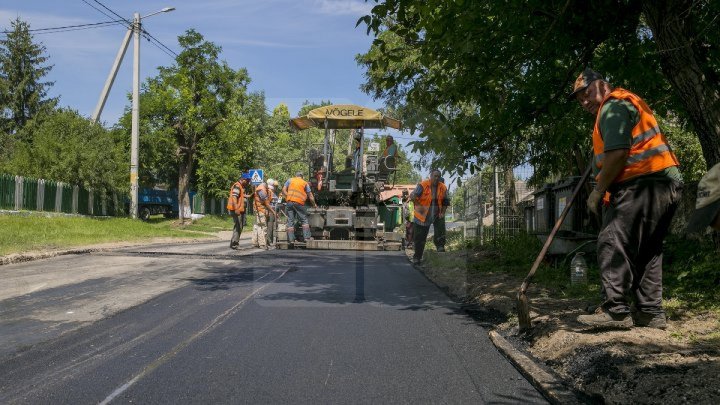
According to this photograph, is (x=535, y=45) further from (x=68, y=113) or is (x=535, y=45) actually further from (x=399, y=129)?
(x=68, y=113)

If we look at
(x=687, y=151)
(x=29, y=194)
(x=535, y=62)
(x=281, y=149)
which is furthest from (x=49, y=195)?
(x=281, y=149)

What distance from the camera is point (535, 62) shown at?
8.32 m

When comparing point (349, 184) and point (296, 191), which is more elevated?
point (349, 184)

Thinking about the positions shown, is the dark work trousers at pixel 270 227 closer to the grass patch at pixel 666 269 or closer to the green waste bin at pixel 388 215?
the green waste bin at pixel 388 215

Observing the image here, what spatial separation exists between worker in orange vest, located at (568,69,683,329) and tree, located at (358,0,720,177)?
6.91 ft

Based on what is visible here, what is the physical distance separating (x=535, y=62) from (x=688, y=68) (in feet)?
7.46

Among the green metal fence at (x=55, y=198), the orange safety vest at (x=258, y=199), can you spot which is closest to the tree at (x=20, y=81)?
the green metal fence at (x=55, y=198)

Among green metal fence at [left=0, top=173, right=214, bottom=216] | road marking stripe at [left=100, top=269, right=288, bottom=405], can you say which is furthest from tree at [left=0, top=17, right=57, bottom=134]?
road marking stripe at [left=100, top=269, right=288, bottom=405]

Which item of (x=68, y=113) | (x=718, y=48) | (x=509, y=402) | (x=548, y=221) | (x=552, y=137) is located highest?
(x=68, y=113)

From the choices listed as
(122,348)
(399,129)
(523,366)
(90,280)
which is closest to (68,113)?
(399,129)

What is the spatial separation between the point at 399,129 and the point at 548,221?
573 cm

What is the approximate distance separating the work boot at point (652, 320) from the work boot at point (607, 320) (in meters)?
0.08

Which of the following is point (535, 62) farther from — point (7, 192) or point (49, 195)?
point (49, 195)

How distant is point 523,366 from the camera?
4.20 meters
